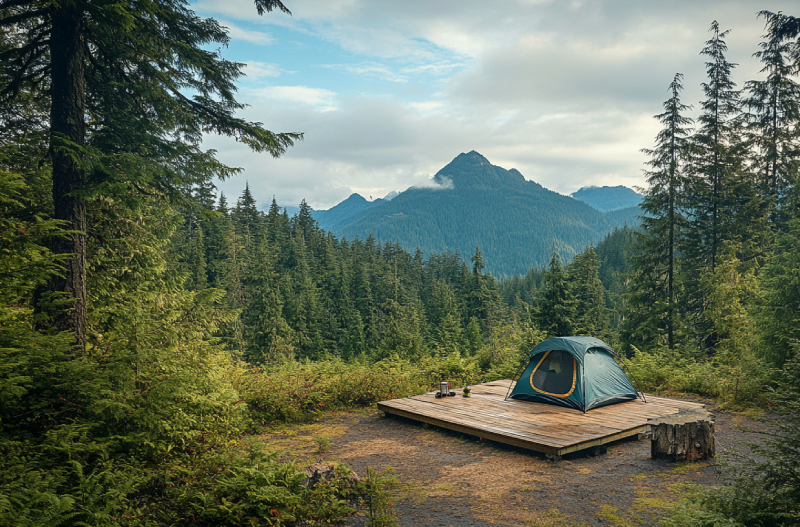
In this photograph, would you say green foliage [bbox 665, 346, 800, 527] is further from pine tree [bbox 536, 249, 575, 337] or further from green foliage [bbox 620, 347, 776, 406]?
pine tree [bbox 536, 249, 575, 337]

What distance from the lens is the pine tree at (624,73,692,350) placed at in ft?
69.2

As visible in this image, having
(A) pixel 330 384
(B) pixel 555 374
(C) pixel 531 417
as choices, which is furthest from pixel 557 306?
(A) pixel 330 384

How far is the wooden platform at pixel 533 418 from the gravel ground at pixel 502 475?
0.27m

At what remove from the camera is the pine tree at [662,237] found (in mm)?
21078

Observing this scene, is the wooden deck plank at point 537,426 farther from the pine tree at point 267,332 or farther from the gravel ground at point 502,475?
the pine tree at point 267,332

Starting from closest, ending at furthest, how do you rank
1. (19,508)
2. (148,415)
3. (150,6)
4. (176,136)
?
(19,508)
(148,415)
(150,6)
(176,136)

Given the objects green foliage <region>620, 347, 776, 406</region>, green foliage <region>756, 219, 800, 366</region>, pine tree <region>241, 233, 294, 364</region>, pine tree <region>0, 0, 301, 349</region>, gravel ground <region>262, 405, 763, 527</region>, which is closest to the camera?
gravel ground <region>262, 405, 763, 527</region>

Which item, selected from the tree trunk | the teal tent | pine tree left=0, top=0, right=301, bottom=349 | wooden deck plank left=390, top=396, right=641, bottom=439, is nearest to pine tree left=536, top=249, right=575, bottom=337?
the teal tent

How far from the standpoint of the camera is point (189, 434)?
626 centimetres

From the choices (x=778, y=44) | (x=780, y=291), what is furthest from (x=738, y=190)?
(x=780, y=291)

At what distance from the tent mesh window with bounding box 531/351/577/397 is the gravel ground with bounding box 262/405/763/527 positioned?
5.71 ft

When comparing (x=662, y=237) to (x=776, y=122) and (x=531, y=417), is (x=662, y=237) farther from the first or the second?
(x=531, y=417)

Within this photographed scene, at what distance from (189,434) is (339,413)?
4978 mm

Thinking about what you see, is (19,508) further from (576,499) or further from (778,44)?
(778,44)
